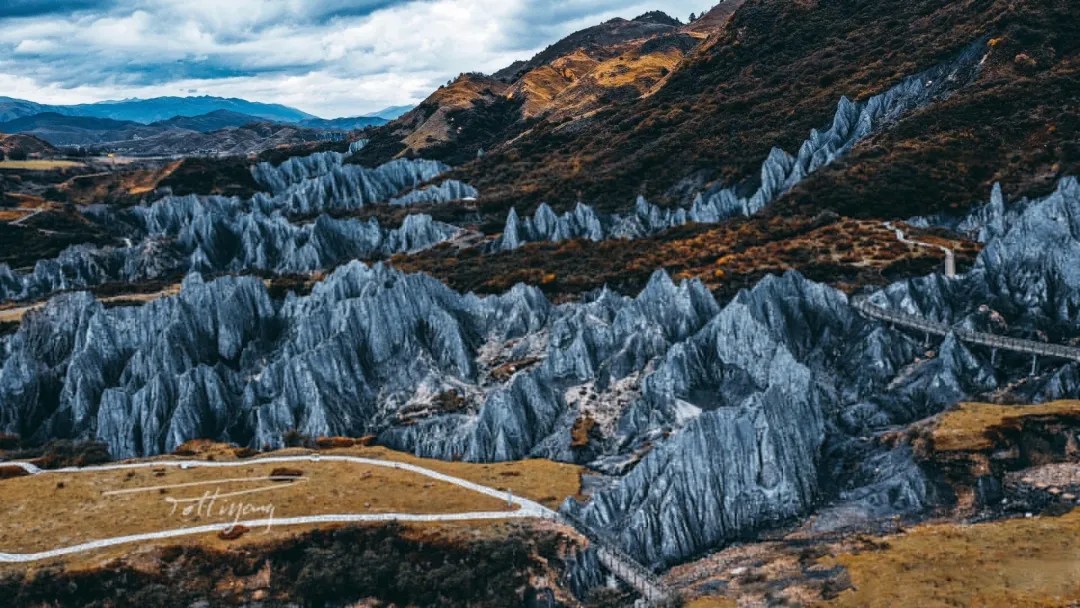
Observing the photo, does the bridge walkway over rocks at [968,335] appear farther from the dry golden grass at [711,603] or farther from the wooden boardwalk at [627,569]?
the wooden boardwalk at [627,569]

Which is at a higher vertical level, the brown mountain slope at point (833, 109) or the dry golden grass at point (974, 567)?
the brown mountain slope at point (833, 109)

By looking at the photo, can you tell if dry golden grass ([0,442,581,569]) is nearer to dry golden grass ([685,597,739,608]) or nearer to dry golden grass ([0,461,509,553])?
dry golden grass ([0,461,509,553])

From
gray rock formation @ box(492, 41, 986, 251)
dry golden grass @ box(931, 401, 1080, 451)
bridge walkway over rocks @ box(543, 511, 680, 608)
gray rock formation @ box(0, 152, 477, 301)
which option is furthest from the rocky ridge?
gray rock formation @ box(0, 152, 477, 301)

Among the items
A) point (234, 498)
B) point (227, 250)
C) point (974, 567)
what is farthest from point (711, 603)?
point (227, 250)

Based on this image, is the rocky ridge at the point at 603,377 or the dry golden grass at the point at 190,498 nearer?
the rocky ridge at the point at 603,377

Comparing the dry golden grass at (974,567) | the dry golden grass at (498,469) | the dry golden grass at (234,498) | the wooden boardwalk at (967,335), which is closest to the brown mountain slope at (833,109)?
the wooden boardwalk at (967,335)

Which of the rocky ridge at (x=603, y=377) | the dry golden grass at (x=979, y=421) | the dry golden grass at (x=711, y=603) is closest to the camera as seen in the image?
the dry golden grass at (x=711, y=603)

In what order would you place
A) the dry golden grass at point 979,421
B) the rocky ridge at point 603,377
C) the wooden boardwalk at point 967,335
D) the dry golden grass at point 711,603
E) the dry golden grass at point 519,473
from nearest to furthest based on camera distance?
the dry golden grass at point 711,603 < the dry golden grass at point 979,421 < the rocky ridge at point 603,377 < the dry golden grass at point 519,473 < the wooden boardwalk at point 967,335
